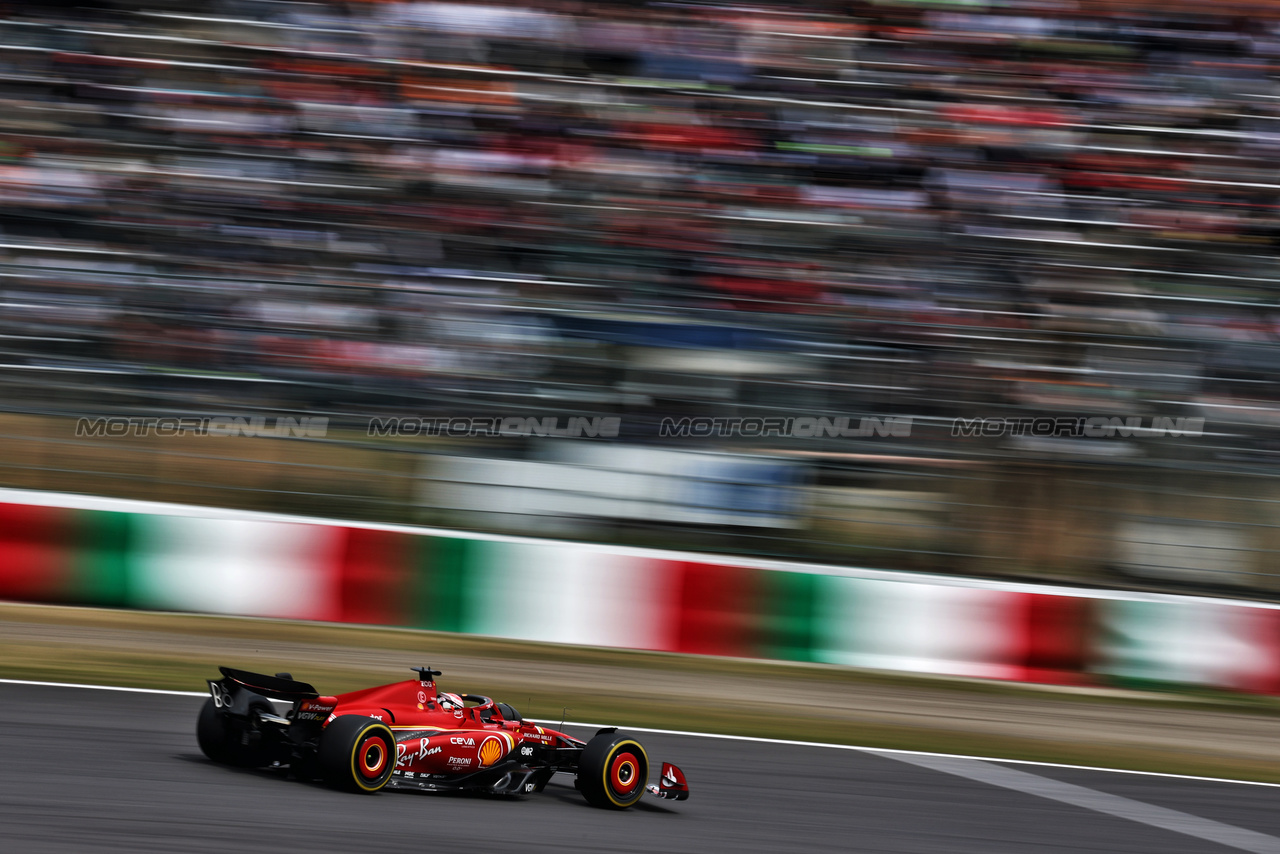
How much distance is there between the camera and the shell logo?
408 cm

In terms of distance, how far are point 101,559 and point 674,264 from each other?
13.5 feet

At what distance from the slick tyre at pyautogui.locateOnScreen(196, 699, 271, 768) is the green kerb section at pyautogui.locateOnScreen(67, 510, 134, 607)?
3624 millimetres

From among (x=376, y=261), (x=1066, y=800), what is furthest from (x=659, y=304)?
(x=1066, y=800)

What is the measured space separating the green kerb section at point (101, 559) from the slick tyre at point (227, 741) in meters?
3.62

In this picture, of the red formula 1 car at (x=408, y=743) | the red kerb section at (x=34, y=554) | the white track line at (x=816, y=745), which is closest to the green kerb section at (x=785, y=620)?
the white track line at (x=816, y=745)

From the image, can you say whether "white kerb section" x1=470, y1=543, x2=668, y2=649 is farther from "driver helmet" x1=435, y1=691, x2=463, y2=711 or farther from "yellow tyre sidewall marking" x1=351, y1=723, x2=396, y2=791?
"yellow tyre sidewall marking" x1=351, y1=723, x2=396, y2=791

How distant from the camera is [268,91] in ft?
32.2

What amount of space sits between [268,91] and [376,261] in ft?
5.73

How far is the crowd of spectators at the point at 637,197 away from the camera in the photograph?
28.5 ft

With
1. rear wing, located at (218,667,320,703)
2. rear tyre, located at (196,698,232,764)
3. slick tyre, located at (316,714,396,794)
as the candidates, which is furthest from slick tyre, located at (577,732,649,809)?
rear tyre, located at (196,698,232,764)

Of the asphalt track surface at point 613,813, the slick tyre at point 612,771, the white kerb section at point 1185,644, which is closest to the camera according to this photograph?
the asphalt track surface at point 613,813

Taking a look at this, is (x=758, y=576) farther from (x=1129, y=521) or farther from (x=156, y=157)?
(x=156, y=157)

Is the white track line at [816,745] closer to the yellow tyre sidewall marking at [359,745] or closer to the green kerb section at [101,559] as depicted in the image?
the green kerb section at [101,559]

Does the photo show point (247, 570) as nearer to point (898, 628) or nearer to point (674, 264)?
point (674, 264)
